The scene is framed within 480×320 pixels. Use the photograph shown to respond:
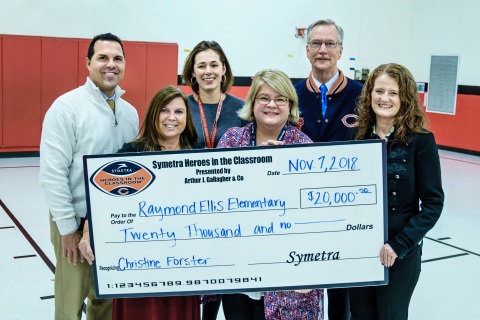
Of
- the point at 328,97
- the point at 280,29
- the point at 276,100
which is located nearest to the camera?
the point at 276,100

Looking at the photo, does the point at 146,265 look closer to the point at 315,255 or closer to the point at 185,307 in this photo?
the point at 185,307

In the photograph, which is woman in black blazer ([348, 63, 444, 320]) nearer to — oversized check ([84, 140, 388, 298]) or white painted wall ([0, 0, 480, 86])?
oversized check ([84, 140, 388, 298])

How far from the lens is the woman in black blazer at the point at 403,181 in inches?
85.9

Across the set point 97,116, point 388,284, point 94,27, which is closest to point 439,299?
point 388,284

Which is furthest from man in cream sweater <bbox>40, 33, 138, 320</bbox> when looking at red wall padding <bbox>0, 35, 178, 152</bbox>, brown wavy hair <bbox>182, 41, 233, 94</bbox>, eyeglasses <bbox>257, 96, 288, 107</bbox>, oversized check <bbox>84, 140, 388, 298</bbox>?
red wall padding <bbox>0, 35, 178, 152</bbox>

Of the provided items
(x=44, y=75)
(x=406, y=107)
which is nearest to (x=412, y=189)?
(x=406, y=107)

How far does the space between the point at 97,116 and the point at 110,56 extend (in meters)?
0.32

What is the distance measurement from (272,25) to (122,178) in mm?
9159

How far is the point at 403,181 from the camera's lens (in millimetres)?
2211

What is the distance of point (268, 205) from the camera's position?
221 centimetres

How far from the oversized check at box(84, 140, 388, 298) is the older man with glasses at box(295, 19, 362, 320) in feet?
2.09

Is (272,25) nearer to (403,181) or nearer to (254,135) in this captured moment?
(254,135)

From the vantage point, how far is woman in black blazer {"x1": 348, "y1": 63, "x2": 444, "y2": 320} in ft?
7.16

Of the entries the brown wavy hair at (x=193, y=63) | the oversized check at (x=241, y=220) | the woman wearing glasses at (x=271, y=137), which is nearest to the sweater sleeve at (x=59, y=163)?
the oversized check at (x=241, y=220)
